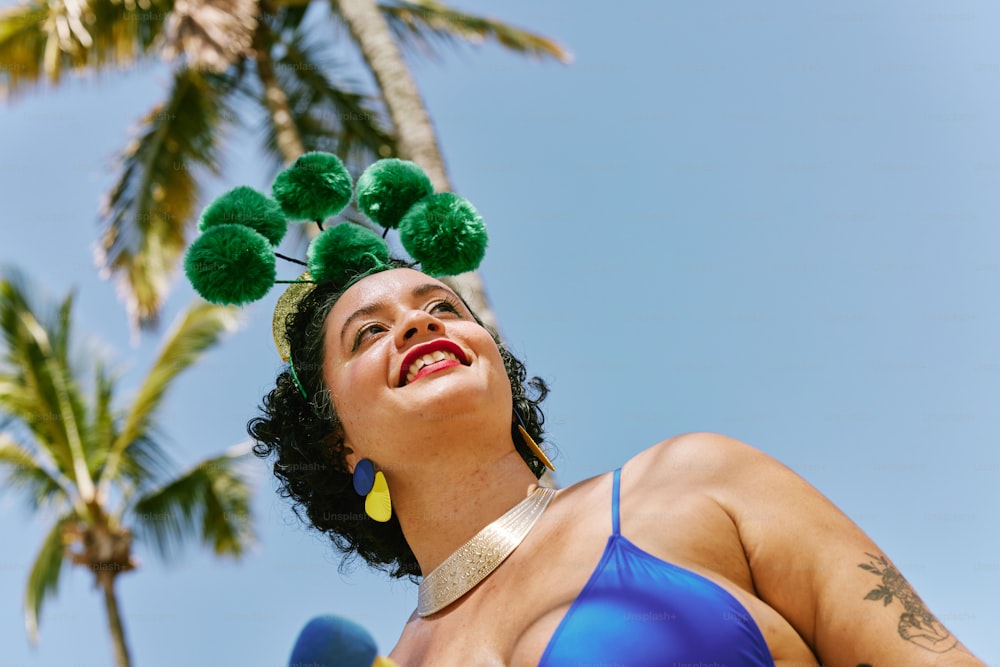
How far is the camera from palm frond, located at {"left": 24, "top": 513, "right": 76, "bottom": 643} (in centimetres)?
1068

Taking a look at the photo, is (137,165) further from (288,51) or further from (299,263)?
(299,263)

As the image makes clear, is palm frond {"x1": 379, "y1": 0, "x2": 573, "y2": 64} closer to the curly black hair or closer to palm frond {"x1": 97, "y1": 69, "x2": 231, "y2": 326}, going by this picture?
palm frond {"x1": 97, "y1": 69, "x2": 231, "y2": 326}

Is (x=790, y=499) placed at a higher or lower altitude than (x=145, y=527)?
higher

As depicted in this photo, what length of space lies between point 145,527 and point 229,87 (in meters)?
4.42

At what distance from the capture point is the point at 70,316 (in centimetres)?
1134

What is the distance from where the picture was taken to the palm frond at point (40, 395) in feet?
35.8

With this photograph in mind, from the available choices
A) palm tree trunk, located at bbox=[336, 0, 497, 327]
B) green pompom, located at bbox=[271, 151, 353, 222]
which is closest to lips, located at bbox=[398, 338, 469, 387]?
green pompom, located at bbox=[271, 151, 353, 222]

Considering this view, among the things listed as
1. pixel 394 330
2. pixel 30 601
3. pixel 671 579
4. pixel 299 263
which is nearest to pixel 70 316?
pixel 30 601

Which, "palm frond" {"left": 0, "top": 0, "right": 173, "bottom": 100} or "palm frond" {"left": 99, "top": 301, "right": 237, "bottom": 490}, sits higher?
"palm frond" {"left": 0, "top": 0, "right": 173, "bottom": 100}

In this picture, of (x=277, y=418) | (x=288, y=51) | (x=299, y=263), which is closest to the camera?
(x=277, y=418)

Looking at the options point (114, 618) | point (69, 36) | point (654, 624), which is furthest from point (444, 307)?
point (69, 36)

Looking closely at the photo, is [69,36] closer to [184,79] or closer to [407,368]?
[184,79]

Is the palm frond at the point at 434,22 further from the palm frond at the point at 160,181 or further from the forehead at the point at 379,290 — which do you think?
the forehead at the point at 379,290

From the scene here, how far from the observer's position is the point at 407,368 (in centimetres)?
289
